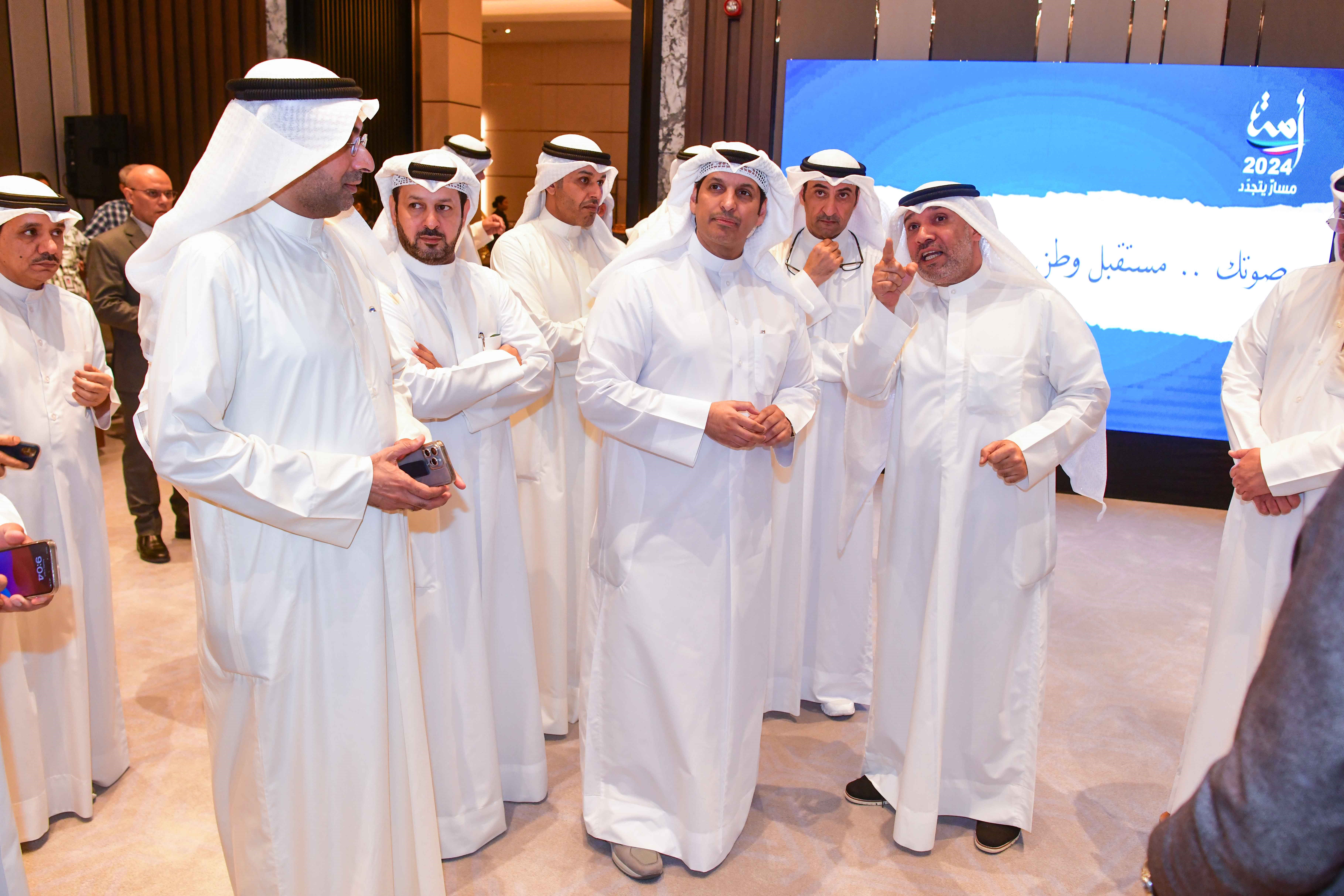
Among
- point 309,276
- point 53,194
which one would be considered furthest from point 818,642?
point 53,194

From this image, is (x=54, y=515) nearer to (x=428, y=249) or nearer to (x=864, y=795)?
(x=428, y=249)

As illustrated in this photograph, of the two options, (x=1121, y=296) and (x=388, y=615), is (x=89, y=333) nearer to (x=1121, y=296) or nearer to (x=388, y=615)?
(x=388, y=615)

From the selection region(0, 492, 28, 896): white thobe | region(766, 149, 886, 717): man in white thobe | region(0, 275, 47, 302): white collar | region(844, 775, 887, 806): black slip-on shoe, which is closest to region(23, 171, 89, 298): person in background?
region(0, 275, 47, 302): white collar

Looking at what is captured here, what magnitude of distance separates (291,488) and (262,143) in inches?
26.3

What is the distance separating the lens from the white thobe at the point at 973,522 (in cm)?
283

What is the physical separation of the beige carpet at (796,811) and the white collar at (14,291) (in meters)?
1.51

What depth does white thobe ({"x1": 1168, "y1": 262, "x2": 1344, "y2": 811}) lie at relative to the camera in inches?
106

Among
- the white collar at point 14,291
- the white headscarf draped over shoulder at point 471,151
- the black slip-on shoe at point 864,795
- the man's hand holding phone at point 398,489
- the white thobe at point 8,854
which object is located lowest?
the black slip-on shoe at point 864,795

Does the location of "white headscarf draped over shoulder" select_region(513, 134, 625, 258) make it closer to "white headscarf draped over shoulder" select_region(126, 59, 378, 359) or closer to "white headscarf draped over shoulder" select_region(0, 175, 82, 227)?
"white headscarf draped over shoulder" select_region(0, 175, 82, 227)

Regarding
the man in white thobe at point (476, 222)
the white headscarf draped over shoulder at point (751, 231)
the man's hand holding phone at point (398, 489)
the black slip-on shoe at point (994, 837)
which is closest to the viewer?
the man's hand holding phone at point (398, 489)

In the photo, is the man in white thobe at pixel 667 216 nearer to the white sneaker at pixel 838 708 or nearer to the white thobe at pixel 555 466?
the white thobe at pixel 555 466

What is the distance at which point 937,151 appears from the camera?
274 inches

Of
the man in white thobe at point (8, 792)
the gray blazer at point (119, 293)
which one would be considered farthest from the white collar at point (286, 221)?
the gray blazer at point (119, 293)

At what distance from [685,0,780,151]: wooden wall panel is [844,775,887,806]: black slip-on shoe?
495 centimetres
